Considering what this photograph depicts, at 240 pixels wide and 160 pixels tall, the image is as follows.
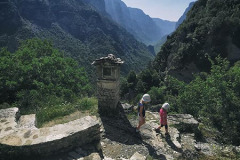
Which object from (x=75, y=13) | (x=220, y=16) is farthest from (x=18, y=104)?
(x=75, y=13)

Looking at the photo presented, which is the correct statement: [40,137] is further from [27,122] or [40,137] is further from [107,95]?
[107,95]

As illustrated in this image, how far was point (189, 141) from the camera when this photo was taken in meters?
6.29

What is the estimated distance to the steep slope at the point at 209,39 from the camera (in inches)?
1379

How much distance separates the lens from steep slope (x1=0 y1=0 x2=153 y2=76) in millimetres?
54250

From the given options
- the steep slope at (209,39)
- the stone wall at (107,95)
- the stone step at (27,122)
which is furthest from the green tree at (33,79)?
the steep slope at (209,39)

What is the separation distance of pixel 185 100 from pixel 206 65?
85.8ft

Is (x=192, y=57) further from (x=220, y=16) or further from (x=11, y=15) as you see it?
(x=11, y=15)

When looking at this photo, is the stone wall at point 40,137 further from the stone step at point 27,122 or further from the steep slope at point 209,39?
the steep slope at point 209,39

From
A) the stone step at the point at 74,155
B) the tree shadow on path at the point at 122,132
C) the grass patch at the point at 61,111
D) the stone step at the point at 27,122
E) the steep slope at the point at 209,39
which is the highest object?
the steep slope at the point at 209,39

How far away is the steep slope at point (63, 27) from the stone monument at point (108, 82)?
43.0m

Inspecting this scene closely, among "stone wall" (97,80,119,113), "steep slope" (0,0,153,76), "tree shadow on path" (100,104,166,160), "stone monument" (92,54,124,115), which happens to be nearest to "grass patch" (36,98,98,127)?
"stone wall" (97,80,119,113)

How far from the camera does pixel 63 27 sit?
96562 mm

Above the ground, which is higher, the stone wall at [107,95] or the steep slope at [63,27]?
the steep slope at [63,27]

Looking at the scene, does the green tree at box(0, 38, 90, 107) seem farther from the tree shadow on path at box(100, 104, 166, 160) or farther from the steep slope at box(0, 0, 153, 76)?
the steep slope at box(0, 0, 153, 76)
